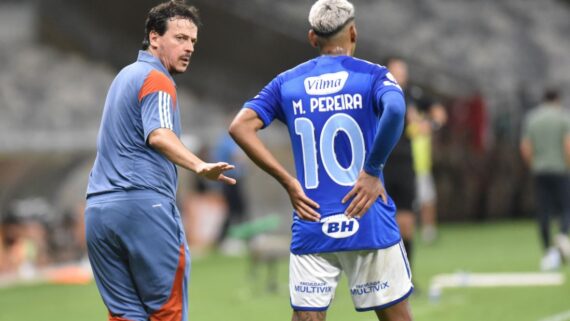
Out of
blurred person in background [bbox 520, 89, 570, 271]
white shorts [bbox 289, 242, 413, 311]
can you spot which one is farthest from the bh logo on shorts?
blurred person in background [bbox 520, 89, 570, 271]

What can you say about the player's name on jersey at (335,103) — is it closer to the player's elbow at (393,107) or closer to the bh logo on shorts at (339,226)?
the player's elbow at (393,107)

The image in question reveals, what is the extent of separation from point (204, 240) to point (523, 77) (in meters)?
12.3

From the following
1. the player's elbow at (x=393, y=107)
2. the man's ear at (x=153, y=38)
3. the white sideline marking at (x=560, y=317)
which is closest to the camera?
the player's elbow at (x=393, y=107)

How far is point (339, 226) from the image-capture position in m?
5.99

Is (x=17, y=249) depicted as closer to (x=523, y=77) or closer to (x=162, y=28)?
(x=162, y=28)

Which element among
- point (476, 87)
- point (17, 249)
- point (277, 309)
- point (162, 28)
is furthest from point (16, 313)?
point (476, 87)

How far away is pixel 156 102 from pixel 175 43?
0.44 meters

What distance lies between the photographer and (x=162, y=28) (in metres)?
6.12

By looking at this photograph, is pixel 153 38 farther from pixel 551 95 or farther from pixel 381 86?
pixel 551 95

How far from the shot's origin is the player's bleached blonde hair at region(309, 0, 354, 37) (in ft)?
19.6

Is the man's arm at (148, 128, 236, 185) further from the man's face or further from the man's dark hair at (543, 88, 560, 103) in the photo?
the man's dark hair at (543, 88, 560, 103)

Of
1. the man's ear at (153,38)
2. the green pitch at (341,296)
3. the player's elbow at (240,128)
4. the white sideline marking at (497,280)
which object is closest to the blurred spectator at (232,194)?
the green pitch at (341,296)

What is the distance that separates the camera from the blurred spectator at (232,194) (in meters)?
18.7

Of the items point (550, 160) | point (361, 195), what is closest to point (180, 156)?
point (361, 195)
